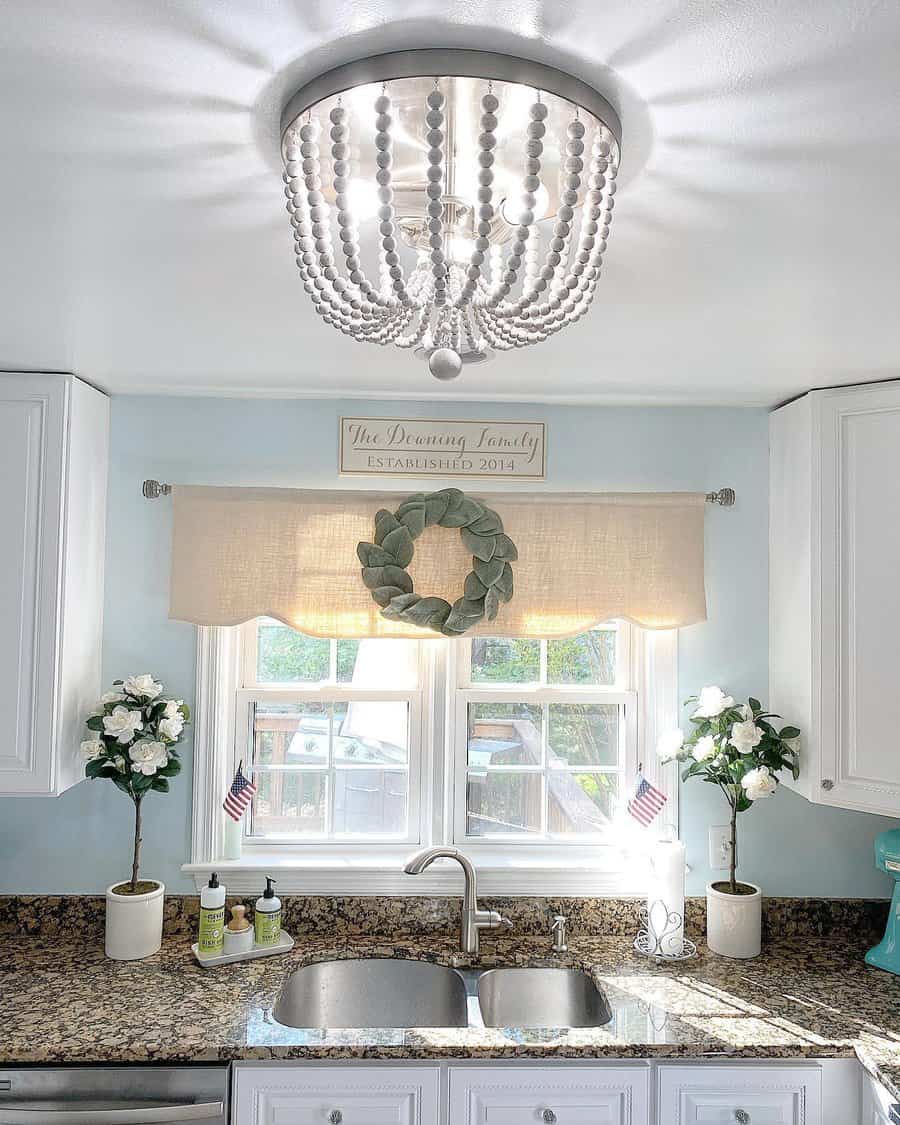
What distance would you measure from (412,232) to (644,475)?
172cm

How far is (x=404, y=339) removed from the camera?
4.89 ft

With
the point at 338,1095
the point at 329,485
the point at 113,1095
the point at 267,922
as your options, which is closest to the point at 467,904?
the point at 267,922

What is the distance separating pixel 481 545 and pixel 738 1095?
4.97 feet

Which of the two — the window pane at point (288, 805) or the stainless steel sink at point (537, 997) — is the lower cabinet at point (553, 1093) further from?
the window pane at point (288, 805)

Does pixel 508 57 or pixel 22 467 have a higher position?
pixel 508 57

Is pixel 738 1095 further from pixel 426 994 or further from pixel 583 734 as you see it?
pixel 583 734

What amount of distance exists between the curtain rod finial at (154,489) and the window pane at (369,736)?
834 mm

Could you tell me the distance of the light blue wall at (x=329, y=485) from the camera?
2818 millimetres

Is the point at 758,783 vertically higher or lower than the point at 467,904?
higher

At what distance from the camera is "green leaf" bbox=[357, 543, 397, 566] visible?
279 cm

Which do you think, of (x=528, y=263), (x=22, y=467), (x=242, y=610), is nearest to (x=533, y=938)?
(x=242, y=610)

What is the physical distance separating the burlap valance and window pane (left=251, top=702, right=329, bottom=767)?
33 cm

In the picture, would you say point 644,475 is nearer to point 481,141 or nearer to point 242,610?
point 242,610

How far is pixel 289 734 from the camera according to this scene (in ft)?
9.77
